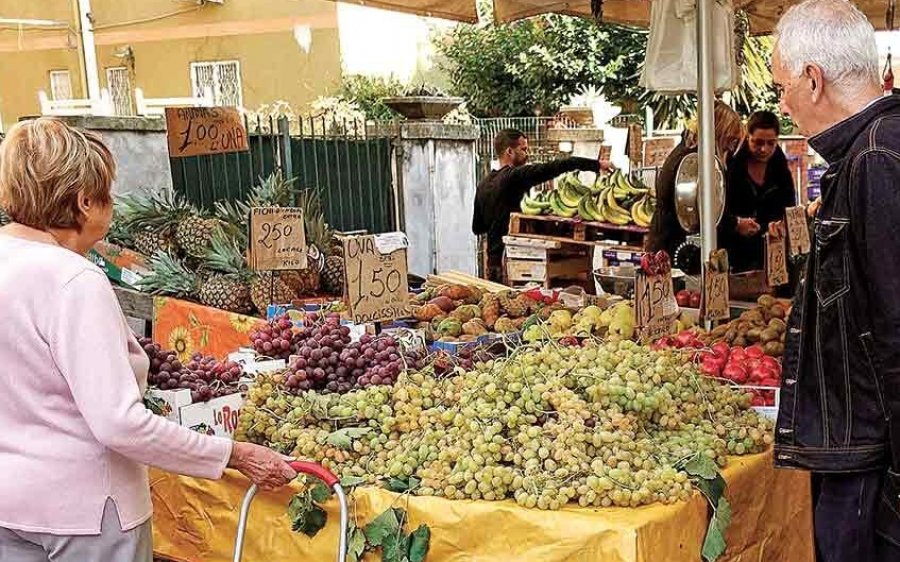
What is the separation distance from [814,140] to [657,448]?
769 mm

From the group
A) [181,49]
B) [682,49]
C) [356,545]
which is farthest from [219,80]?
[356,545]

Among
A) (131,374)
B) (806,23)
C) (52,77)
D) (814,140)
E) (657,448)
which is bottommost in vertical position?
(657,448)

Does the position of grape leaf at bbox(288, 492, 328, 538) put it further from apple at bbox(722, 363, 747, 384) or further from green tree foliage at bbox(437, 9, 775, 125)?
green tree foliage at bbox(437, 9, 775, 125)

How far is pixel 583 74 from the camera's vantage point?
49.9ft

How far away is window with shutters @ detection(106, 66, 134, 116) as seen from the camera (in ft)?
54.5

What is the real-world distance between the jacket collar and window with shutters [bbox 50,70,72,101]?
16.9m

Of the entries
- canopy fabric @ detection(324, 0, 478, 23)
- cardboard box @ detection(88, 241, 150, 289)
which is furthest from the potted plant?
cardboard box @ detection(88, 241, 150, 289)

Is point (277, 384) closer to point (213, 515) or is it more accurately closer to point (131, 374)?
point (213, 515)

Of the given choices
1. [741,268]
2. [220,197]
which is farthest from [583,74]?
[741,268]

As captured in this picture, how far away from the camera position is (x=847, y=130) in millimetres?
1839

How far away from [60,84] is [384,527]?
16739mm

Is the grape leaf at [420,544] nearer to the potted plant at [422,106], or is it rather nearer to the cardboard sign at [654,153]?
the potted plant at [422,106]

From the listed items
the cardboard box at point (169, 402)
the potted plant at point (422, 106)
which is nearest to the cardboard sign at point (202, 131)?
the cardboard box at point (169, 402)

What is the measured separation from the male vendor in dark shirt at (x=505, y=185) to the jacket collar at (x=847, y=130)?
183 inches
